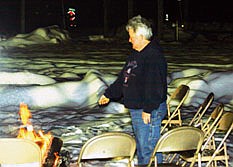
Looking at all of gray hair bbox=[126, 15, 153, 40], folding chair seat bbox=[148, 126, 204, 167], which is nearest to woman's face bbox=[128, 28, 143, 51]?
gray hair bbox=[126, 15, 153, 40]

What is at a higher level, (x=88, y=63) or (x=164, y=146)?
(x=164, y=146)

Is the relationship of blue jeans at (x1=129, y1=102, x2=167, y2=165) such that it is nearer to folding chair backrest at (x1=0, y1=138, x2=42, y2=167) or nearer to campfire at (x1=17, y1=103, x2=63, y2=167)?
campfire at (x1=17, y1=103, x2=63, y2=167)

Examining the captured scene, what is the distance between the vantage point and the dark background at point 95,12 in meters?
29.7

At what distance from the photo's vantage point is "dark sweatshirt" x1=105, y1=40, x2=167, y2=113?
14.8 feet

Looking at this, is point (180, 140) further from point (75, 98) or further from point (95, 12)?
point (95, 12)

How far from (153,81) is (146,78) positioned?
0.26 feet

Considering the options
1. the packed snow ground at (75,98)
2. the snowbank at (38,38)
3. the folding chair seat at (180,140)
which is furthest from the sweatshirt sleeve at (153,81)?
the snowbank at (38,38)

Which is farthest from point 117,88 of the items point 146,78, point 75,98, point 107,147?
point 75,98

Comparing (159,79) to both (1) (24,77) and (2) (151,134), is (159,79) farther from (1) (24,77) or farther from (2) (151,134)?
(1) (24,77)

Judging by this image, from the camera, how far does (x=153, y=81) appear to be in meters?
4.49

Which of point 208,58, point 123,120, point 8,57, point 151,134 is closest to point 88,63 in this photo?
point 8,57

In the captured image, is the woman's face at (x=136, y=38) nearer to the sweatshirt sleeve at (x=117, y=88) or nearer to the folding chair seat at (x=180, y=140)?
the sweatshirt sleeve at (x=117, y=88)

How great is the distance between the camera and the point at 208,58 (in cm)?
1623

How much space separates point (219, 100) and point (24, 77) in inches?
169
